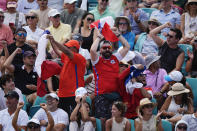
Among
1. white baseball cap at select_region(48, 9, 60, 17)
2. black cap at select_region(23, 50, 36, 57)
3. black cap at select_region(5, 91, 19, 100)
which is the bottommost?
black cap at select_region(5, 91, 19, 100)

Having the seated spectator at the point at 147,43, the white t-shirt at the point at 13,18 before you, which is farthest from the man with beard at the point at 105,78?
the white t-shirt at the point at 13,18

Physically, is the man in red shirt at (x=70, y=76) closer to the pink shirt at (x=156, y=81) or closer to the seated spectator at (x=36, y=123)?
the seated spectator at (x=36, y=123)

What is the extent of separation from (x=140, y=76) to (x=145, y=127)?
37.1 inches

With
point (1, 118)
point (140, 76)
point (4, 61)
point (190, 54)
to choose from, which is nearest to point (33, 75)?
point (4, 61)

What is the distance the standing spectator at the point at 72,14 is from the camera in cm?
1271

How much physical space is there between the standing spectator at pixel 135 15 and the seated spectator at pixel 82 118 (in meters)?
3.71

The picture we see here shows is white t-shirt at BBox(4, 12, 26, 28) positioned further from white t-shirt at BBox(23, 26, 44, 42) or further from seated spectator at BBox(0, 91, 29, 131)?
seated spectator at BBox(0, 91, 29, 131)

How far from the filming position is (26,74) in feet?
34.6

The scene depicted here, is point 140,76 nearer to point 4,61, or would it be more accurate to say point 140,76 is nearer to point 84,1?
point 4,61

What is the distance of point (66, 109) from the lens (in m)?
9.68

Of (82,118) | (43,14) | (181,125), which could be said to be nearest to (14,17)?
(43,14)

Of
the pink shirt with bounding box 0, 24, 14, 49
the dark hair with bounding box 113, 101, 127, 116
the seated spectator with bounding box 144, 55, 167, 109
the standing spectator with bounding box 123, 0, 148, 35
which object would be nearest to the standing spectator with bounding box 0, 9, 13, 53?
the pink shirt with bounding box 0, 24, 14, 49

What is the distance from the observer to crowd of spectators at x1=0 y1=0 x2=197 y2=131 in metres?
9.18

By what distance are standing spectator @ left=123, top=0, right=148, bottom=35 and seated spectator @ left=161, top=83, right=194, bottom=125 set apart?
3.06m
